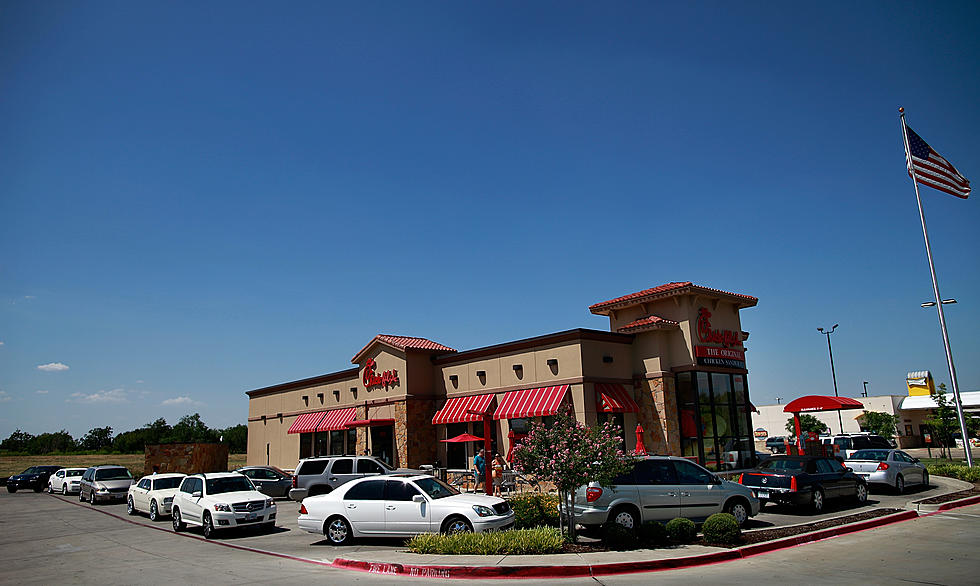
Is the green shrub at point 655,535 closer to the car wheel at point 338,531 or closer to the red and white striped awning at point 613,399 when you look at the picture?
the car wheel at point 338,531

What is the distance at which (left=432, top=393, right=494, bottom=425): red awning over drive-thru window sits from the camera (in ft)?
95.9

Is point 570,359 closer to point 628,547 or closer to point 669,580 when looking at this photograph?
point 628,547

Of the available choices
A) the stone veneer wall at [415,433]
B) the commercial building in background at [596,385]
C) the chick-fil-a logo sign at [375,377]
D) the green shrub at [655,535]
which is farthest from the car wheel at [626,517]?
the chick-fil-a logo sign at [375,377]

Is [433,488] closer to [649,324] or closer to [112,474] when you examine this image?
[649,324]

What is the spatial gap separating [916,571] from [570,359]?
16.9 meters

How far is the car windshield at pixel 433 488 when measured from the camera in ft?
48.7

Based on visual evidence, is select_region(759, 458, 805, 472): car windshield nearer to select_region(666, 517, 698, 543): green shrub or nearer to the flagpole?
select_region(666, 517, 698, 543): green shrub

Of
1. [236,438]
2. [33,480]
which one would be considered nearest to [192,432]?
[236,438]

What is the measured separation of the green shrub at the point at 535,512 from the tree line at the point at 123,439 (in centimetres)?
9119

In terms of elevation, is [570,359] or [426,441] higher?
[570,359]

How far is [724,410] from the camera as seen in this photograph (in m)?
28.1

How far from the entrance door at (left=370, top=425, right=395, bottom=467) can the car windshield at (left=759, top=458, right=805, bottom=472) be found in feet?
62.3

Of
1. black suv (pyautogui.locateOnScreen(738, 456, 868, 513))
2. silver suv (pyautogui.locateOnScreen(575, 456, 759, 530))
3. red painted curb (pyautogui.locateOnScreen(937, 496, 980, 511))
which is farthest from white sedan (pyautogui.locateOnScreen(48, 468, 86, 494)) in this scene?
red painted curb (pyautogui.locateOnScreen(937, 496, 980, 511))

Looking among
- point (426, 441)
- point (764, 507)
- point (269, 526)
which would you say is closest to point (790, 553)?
point (764, 507)
